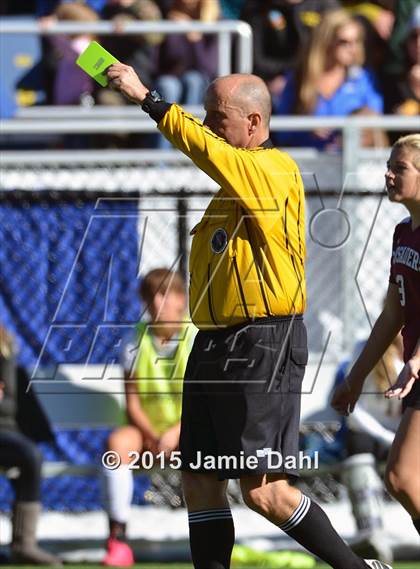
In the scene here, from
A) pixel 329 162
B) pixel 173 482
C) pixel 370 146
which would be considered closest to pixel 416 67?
pixel 370 146

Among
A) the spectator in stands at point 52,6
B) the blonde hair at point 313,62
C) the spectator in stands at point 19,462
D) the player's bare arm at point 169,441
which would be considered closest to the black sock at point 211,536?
the player's bare arm at point 169,441

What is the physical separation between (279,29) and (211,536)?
18.5 feet

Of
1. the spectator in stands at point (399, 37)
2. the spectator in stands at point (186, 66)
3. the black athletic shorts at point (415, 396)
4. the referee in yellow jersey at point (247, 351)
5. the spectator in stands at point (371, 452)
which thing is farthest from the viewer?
the spectator in stands at point (399, 37)

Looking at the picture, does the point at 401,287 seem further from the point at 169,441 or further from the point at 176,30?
the point at 176,30

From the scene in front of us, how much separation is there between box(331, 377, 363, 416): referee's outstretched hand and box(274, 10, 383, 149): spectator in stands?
372cm

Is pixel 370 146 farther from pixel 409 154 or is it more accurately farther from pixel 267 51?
pixel 409 154

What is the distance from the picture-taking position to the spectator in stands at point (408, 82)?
948 cm

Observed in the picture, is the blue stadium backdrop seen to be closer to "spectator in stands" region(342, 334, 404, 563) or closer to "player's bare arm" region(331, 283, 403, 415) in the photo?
"spectator in stands" region(342, 334, 404, 563)

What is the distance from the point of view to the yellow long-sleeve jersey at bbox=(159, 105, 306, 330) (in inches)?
192

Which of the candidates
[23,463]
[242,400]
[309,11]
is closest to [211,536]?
[242,400]

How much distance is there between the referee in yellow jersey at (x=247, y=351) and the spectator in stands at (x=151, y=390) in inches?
A: 76.2

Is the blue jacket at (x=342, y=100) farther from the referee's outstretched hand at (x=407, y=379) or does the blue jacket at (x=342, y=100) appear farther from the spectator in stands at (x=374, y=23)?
the referee's outstretched hand at (x=407, y=379)

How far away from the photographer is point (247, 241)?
16.5 feet

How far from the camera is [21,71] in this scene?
33.1ft
